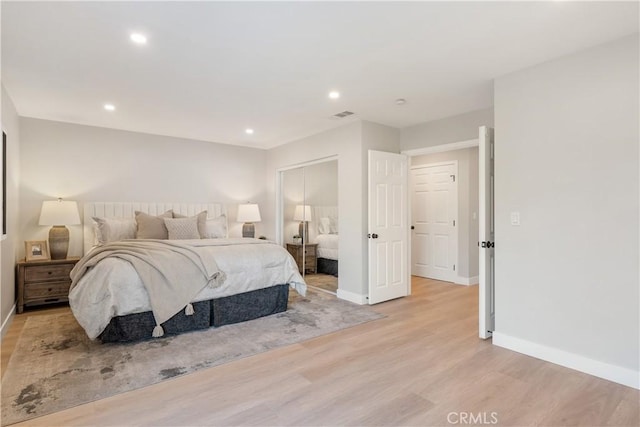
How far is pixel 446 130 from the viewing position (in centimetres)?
432

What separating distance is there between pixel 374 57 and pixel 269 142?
350 centimetres

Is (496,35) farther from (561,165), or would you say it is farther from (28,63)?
(28,63)

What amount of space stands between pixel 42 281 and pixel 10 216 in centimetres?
99

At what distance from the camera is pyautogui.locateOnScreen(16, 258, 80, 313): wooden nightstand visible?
3.99m

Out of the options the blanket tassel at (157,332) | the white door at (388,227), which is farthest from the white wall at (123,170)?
the white door at (388,227)

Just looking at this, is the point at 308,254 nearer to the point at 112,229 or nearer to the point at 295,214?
the point at 295,214

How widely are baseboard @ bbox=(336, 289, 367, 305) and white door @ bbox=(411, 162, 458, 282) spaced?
2.14 metres

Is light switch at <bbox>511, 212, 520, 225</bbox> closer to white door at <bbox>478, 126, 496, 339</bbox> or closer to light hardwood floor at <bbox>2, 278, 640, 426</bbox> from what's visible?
white door at <bbox>478, 126, 496, 339</bbox>

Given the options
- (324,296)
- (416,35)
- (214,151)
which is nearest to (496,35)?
(416,35)

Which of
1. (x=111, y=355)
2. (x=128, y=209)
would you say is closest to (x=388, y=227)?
(x=111, y=355)

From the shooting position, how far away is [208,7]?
2020mm

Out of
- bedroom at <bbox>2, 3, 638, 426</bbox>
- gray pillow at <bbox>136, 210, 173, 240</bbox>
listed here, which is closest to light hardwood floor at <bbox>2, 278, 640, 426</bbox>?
bedroom at <bbox>2, 3, 638, 426</bbox>

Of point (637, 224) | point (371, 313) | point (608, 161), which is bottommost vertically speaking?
point (371, 313)

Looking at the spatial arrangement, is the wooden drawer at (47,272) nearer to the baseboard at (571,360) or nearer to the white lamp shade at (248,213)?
the white lamp shade at (248,213)
